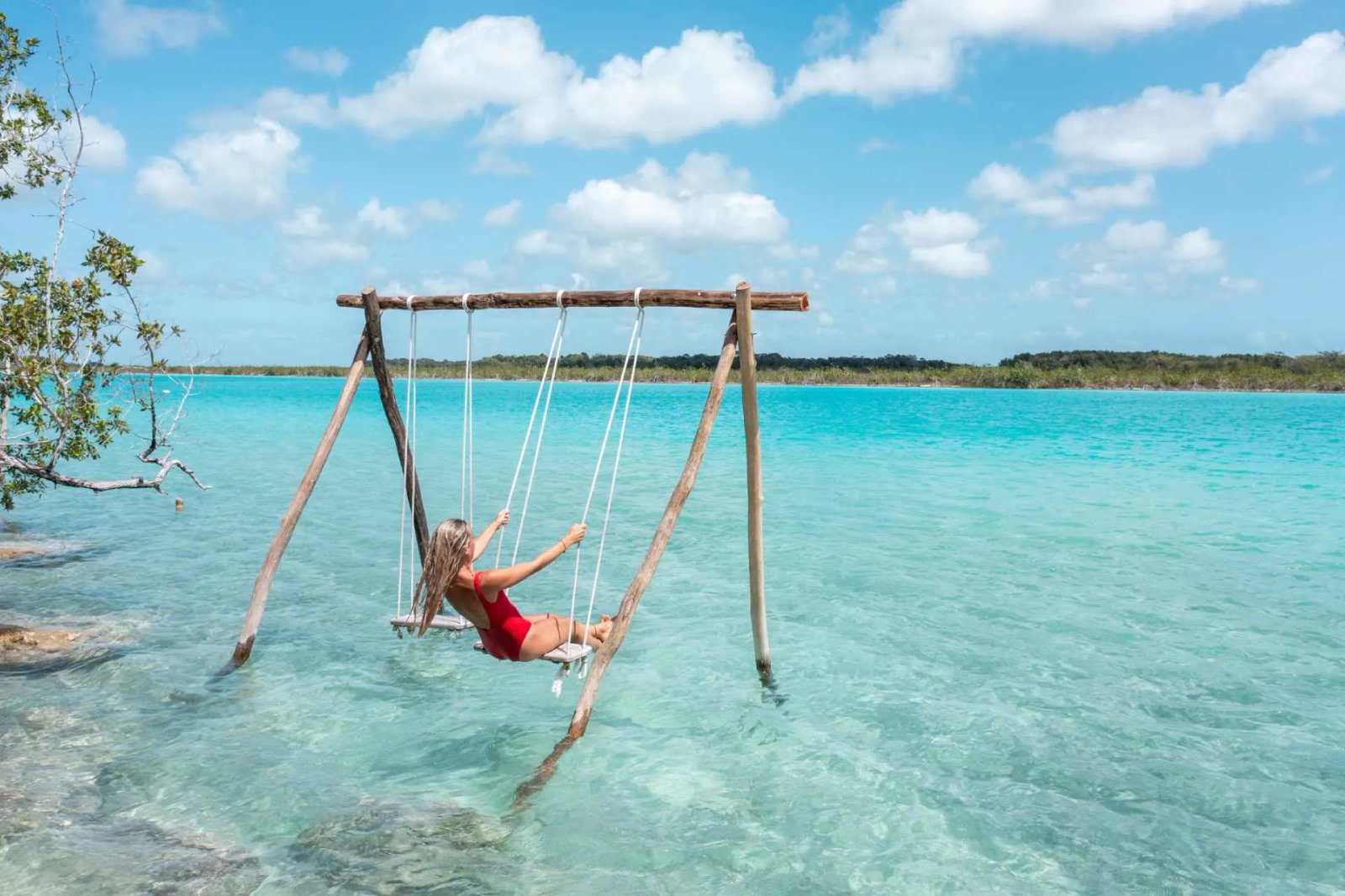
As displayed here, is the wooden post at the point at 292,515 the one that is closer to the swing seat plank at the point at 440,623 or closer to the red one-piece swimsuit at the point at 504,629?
the swing seat plank at the point at 440,623

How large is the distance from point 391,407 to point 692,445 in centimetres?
318

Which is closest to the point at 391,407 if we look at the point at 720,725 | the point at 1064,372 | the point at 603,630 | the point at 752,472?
the point at 603,630

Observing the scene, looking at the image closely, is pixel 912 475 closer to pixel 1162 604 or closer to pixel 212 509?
pixel 1162 604

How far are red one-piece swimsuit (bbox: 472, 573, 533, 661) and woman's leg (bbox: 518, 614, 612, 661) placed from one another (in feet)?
0.14

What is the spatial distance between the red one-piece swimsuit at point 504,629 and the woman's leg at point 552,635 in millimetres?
43

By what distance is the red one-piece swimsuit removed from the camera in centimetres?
606

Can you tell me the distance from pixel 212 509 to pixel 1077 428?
4320 cm

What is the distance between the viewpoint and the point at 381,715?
750 cm

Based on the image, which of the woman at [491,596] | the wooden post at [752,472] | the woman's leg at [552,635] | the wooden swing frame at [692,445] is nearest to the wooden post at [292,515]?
the wooden swing frame at [692,445]

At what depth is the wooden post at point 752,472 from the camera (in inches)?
251

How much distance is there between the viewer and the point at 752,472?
7.07 meters

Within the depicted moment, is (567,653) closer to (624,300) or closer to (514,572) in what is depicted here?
(514,572)

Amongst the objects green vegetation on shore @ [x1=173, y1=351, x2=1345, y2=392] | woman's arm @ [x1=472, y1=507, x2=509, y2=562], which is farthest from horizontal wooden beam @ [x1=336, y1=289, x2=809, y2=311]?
green vegetation on shore @ [x1=173, y1=351, x2=1345, y2=392]

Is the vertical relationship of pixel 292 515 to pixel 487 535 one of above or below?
below
